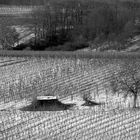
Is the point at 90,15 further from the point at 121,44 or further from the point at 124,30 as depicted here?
the point at 121,44

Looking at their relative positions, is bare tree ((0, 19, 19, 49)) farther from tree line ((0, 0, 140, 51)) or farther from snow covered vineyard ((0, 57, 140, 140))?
snow covered vineyard ((0, 57, 140, 140))

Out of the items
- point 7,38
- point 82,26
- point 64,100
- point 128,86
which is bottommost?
point 64,100

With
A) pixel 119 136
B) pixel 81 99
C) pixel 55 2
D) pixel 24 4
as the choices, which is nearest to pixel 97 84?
pixel 81 99

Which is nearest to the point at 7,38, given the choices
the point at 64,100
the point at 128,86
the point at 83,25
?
the point at 83,25

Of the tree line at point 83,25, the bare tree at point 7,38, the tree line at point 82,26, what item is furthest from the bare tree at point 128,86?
the bare tree at point 7,38

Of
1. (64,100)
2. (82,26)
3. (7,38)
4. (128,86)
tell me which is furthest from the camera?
(82,26)

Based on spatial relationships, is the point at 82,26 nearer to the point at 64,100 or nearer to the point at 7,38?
the point at 7,38

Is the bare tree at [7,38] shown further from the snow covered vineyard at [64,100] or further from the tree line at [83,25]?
the snow covered vineyard at [64,100]

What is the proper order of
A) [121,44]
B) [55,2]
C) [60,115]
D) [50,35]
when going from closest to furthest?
[60,115] → [121,44] → [50,35] → [55,2]
